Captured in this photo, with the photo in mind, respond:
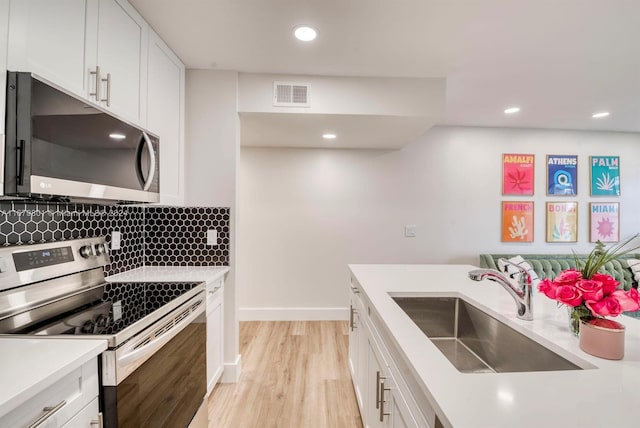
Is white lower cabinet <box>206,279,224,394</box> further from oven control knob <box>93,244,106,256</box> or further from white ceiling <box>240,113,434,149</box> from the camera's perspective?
white ceiling <box>240,113,434,149</box>

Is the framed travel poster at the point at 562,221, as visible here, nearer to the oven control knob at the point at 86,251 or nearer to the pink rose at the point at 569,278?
the pink rose at the point at 569,278

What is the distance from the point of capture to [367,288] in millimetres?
1661

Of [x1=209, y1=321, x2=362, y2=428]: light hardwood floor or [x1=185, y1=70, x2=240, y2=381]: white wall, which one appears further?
[x1=185, y1=70, x2=240, y2=381]: white wall

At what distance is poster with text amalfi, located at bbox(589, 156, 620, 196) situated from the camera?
12.4 ft

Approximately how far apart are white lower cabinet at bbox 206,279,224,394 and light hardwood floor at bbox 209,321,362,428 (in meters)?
0.18

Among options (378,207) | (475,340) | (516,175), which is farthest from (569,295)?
(516,175)

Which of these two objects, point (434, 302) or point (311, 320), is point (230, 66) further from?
point (311, 320)

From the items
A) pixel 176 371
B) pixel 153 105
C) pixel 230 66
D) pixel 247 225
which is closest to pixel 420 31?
pixel 230 66

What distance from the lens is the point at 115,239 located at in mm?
1949

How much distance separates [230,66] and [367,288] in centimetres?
190

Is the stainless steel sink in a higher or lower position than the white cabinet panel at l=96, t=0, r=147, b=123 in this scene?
lower

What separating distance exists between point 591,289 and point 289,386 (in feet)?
6.68

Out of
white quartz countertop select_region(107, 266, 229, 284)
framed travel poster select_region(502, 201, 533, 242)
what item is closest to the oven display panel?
white quartz countertop select_region(107, 266, 229, 284)

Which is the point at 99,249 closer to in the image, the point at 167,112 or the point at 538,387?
the point at 167,112
